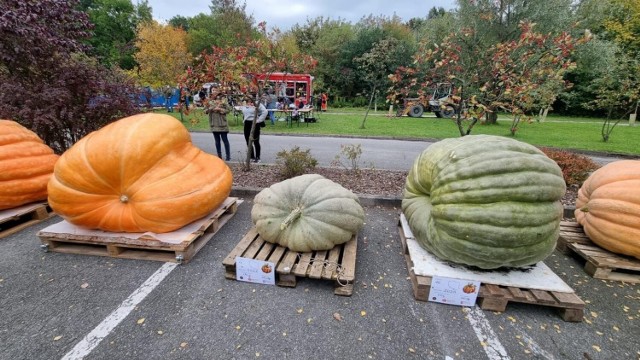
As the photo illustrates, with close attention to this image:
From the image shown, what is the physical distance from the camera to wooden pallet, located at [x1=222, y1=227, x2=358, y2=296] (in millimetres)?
2604

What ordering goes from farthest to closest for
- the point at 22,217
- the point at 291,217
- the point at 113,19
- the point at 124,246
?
1. the point at 113,19
2. the point at 22,217
3. the point at 124,246
4. the point at 291,217

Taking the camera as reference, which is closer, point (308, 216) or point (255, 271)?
point (255, 271)

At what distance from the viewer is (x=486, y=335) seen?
88.3 inches

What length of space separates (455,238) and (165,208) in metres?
2.78

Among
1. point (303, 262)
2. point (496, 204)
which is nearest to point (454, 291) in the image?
point (496, 204)

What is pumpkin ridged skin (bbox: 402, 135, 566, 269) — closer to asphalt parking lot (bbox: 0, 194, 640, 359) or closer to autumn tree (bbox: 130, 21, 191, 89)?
asphalt parking lot (bbox: 0, 194, 640, 359)

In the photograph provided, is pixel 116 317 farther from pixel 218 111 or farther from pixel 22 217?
pixel 218 111

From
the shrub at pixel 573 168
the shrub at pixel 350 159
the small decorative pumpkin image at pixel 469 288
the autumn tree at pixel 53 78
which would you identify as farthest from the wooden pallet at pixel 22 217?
the shrub at pixel 573 168

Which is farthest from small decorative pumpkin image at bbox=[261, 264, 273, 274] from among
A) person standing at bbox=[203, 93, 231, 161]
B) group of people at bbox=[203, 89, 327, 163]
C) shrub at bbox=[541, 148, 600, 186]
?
shrub at bbox=[541, 148, 600, 186]

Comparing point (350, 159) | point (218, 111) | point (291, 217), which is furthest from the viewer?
point (350, 159)

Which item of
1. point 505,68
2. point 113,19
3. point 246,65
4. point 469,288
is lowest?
point 469,288

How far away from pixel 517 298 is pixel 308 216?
6.38 ft

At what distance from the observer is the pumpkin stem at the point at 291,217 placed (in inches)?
111

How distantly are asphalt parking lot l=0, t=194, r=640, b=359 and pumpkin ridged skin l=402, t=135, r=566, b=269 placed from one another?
550mm
